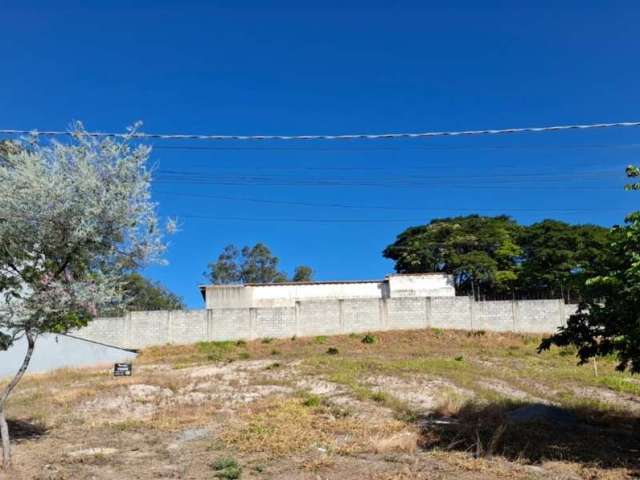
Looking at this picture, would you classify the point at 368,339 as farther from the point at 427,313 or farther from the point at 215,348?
the point at 215,348

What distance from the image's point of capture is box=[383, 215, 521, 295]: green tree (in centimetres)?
4969

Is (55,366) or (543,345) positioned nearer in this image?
(543,345)

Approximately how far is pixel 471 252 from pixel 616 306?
43.0 meters

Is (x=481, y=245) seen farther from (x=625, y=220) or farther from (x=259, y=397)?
(x=625, y=220)

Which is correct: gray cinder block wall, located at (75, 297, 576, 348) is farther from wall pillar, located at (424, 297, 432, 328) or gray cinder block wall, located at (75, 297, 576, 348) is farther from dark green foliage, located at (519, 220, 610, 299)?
dark green foliage, located at (519, 220, 610, 299)

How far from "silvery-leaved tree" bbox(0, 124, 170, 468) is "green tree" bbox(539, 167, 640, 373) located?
667 cm

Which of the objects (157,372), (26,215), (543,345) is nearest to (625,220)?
(543,345)

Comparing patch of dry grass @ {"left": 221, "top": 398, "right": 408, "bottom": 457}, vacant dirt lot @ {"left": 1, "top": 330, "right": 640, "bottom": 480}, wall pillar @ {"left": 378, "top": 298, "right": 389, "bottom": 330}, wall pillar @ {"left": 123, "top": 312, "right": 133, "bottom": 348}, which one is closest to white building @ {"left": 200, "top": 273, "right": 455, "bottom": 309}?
wall pillar @ {"left": 378, "top": 298, "right": 389, "bottom": 330}

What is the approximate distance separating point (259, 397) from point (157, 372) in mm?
8200

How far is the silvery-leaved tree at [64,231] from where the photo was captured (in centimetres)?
827

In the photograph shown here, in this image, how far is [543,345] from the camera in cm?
1046

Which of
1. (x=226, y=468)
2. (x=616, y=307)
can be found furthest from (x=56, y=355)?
(x=616, y=307)

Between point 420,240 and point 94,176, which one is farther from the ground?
point 420,240

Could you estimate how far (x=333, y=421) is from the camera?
12344mm
